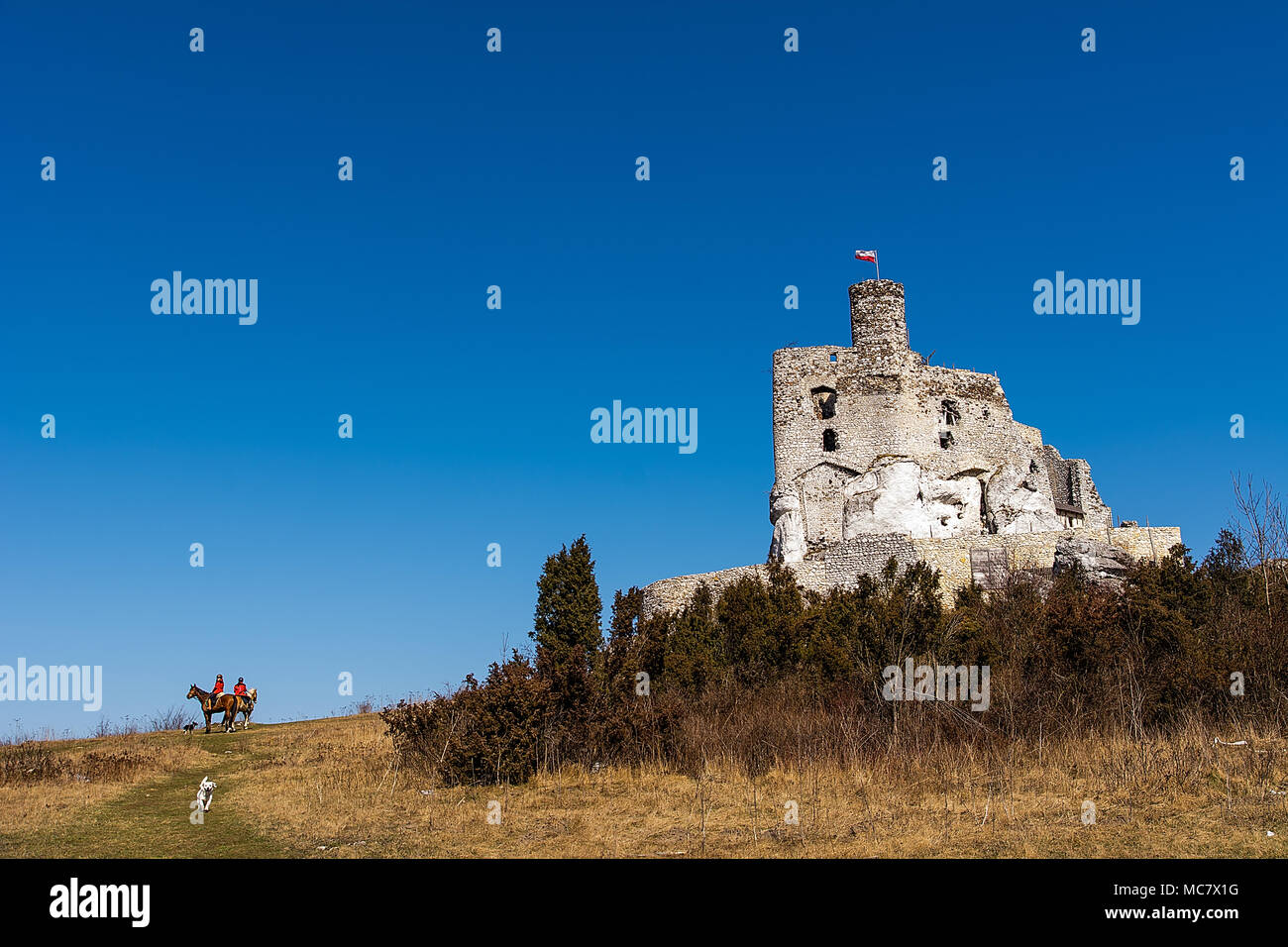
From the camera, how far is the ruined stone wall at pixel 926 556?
1070 inches

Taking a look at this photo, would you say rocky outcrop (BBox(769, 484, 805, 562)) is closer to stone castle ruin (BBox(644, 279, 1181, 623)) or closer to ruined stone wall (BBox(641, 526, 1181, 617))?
stone castle ruin (BBox(644, 279, 1181, 623))

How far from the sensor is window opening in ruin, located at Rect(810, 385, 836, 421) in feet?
127

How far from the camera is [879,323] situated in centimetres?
3928

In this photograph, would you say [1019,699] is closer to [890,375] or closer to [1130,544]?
[1130,544]

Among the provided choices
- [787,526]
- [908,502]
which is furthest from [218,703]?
[908,502]

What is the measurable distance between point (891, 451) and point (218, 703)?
24474mm

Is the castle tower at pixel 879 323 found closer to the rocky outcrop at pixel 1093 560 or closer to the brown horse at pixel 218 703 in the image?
the rocky outcrop at pixel 1093 560

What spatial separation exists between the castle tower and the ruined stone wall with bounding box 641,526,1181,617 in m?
11.9

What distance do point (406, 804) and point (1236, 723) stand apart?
1112 centimetres

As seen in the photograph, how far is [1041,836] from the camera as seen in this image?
884cm

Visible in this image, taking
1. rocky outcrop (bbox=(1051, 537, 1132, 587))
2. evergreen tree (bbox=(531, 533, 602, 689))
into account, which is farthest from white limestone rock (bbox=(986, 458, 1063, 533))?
evergreen tree (bbox=(531, 533, 602, 689))

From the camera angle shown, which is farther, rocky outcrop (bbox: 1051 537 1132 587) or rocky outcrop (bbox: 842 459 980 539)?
rocky outcrop (bbox: 842 459 980 539)

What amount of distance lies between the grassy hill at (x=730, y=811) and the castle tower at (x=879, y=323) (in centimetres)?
2749
